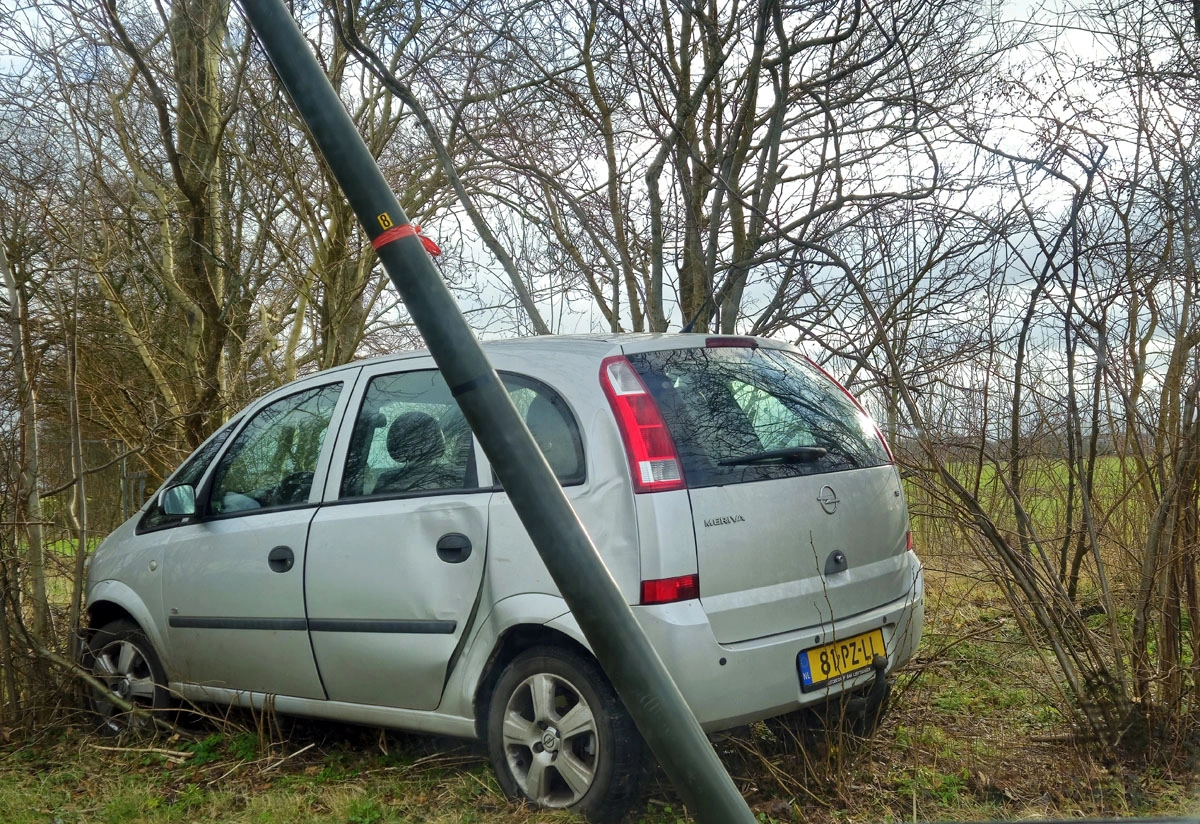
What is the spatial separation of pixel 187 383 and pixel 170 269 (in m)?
2.44

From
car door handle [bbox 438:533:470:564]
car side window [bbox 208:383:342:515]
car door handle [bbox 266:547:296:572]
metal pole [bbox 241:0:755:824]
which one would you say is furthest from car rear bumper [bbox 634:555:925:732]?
car side window [bbox 208:383:342:515]

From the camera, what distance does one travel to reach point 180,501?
480 cm

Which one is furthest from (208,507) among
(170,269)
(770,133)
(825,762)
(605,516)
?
(170,269)

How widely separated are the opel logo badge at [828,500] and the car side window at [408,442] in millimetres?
1251

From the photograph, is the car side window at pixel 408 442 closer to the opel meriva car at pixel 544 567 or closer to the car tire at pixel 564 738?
the opel meriva car at pixel 544 567

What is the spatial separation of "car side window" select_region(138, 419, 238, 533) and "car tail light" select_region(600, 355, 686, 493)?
7.79 ft

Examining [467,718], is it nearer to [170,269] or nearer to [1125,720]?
[1125,720]

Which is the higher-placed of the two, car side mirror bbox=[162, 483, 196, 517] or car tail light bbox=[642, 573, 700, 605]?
car side mirror bbox=[162, 483, 196, 517]

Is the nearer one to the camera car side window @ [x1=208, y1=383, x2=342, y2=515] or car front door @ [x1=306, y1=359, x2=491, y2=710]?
car front door @ [x1=306, y1=359, x2=491, y2=710]

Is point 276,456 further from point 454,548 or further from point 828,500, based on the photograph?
point 828,500

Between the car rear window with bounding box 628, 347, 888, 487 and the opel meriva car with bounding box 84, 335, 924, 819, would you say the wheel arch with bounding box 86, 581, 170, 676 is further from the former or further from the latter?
the car rear window with bounding box 628, 347, 888, 487

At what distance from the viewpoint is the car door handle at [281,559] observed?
4348 millimetres

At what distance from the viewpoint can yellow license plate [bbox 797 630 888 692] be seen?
3479 mm

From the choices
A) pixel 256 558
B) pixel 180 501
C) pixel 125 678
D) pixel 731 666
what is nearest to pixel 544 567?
pixel 731 666
